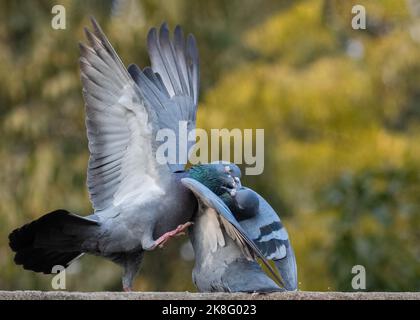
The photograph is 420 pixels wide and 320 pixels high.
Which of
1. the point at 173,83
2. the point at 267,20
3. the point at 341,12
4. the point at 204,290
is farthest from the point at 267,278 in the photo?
the point at 267,20

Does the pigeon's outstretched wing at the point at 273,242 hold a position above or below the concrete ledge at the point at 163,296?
above

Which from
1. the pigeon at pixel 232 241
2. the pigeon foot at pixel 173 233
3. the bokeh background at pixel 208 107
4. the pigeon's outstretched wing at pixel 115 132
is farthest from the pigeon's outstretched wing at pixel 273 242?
the bokeh background at pixel 208 107

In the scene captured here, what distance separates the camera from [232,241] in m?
5.31

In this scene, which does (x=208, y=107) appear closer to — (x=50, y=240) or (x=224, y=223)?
(x=50, y=240)

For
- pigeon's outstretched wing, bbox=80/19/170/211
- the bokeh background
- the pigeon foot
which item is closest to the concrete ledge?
the pigeon foot

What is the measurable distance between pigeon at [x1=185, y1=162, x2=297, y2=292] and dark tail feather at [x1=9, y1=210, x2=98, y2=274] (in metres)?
0.58

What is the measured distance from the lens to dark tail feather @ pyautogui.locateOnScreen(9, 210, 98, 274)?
532cm

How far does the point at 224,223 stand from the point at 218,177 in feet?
1.46

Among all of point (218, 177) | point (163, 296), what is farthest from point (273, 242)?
point (163, 296)

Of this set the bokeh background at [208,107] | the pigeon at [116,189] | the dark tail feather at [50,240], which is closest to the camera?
the dark tail feather at [50,240]

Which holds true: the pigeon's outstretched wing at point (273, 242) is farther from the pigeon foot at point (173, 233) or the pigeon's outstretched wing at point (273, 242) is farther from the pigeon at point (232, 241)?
the pigeon foot at point (173, 233)

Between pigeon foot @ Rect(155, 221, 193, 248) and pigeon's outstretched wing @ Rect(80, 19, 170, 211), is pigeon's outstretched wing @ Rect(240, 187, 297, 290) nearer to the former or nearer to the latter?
pigeon foot @ Rect(155, 221, 193, 248)

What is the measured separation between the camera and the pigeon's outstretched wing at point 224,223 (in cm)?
505

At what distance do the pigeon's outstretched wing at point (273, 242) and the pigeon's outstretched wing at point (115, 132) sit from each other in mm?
565
